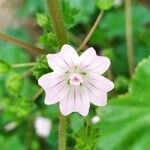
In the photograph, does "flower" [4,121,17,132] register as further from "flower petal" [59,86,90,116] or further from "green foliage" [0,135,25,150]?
"flower petal" [59,86,90,116]

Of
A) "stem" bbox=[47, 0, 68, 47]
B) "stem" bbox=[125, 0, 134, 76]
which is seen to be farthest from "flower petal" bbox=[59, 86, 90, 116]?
"stem" bbox=[125, 0, 134, 76]

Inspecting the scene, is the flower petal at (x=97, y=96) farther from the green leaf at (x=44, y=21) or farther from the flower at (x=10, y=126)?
the flower at (x=10, y=126)

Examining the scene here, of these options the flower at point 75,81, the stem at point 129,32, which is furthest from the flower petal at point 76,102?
the stem at point 129,32

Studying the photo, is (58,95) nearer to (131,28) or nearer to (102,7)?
(102,7)

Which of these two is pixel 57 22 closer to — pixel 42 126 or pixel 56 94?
pixel 56 94

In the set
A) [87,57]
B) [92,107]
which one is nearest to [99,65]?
[87,57]
